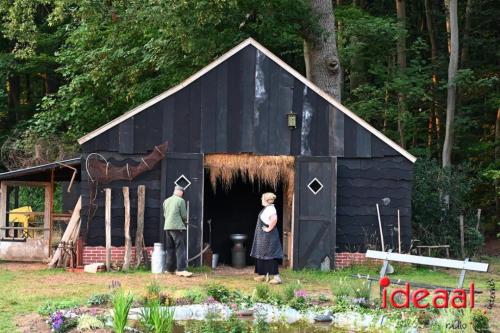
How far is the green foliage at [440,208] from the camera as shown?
717 inches

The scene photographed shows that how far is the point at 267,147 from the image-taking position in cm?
1570

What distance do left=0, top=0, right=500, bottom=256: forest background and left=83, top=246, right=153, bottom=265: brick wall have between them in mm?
5607

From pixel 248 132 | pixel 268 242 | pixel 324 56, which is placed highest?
pixel 324 56

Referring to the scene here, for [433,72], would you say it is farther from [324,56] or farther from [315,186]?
[315,186]

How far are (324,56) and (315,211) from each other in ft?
17.4

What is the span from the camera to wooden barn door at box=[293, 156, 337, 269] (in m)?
15.8

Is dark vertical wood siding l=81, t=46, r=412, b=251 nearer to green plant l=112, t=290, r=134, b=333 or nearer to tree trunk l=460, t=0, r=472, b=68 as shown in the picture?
green plant l=112, t=290, r=134, b=333

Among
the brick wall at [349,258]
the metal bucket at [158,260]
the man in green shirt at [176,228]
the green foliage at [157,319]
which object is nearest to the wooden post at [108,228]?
the metal bucket at [158,260]

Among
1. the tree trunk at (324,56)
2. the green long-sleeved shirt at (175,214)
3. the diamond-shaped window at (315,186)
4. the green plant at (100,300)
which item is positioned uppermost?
the tree trunk at (324,56)

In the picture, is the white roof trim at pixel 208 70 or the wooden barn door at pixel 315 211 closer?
the white roof trim at pixel 208 70

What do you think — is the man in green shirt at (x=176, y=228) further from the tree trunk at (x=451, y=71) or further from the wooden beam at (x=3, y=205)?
the tree trunk at (x=451, y=71)

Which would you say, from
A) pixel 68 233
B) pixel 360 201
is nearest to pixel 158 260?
pixel 68 233

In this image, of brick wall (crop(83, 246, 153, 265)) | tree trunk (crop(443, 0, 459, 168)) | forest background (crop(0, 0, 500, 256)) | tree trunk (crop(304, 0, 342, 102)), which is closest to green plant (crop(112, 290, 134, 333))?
brick wall (crop(83, 246, 153, 265))

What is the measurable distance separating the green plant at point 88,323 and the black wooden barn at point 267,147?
6.84m
